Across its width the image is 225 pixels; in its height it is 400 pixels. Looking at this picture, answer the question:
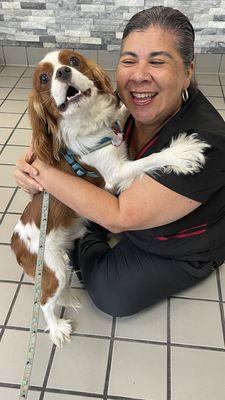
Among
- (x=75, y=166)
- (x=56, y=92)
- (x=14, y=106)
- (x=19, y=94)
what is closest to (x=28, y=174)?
(x=75, y=166)

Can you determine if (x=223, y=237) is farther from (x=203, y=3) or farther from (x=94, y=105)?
(x=203, y=3)

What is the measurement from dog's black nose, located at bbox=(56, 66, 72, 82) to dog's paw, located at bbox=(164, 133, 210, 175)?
0.43 metres

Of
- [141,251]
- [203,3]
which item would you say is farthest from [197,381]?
[203,3]

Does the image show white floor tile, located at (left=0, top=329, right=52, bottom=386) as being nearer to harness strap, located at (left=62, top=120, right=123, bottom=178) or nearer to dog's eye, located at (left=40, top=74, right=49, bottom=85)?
harness strap, located at (left=62, top=120, right=123, bottom=178)

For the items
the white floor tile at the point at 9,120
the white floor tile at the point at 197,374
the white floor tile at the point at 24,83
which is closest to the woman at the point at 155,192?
the white floor tile at the point at 197,374

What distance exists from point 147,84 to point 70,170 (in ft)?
1.41

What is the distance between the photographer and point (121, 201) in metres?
1.43

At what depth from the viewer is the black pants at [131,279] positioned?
1.66 meters

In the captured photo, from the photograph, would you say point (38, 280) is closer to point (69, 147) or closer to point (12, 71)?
point (69, 147)

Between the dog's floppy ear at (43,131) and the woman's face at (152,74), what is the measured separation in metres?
0.29

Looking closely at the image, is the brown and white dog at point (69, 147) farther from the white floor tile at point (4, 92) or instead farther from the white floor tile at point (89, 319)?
the white floor tile at point (4, 92)

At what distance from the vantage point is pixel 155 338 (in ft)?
5.39

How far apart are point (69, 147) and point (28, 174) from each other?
0.19m

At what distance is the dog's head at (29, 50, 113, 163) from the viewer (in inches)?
52.7
